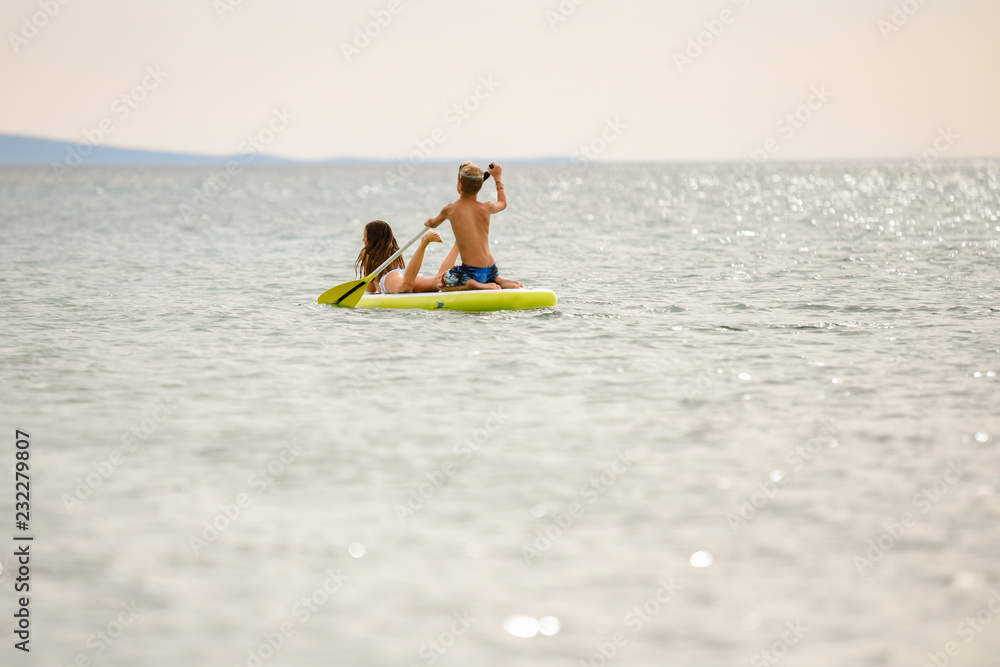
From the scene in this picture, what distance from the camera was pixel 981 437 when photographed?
6.27m

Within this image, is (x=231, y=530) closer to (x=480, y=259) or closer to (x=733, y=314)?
(x=480, y=259)

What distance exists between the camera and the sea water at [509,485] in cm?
394

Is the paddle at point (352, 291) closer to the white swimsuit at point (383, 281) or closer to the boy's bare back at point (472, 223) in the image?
the white swimsuit at point (383, 281)

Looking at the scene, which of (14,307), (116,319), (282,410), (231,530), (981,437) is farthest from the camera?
(14,307)

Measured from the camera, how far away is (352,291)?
39.8 feet

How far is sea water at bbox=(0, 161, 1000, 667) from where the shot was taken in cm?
394

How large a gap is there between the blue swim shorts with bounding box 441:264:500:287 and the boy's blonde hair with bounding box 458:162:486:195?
0.91 m

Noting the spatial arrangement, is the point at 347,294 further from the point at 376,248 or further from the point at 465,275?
the point at 465,275

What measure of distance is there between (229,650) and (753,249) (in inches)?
818

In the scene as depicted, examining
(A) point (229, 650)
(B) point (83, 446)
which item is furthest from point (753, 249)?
A: (A) point (229, 650)

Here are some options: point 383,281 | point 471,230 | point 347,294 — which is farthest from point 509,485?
point 383,281

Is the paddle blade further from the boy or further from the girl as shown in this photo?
the boy

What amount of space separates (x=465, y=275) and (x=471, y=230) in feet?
1.90

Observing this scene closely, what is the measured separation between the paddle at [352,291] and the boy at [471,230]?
525 millimetres
